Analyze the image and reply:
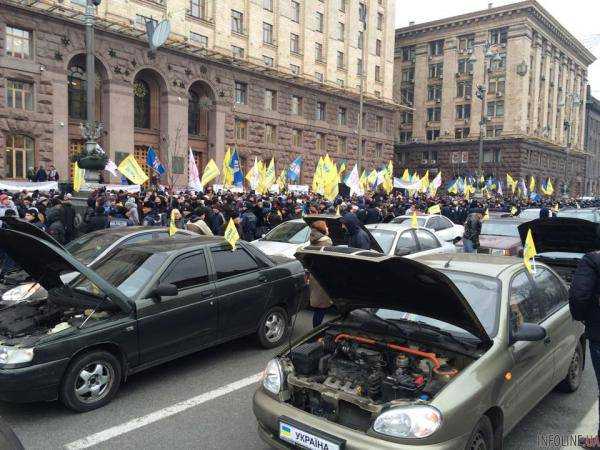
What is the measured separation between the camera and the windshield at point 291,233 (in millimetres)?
10547

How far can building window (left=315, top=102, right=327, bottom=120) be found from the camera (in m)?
44.1

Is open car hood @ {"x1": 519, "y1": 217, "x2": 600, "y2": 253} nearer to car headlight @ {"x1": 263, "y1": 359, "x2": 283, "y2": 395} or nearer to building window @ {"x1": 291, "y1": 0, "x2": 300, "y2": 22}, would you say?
car headlight @ {"x1": 263, "y1": 359, "x2": 283, "y2": 395}

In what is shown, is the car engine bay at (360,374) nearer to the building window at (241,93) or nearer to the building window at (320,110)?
the building window at (241,93)

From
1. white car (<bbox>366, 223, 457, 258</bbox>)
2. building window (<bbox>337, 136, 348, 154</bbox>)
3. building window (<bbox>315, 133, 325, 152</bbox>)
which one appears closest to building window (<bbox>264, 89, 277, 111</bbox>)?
building window (<bbox>315, 133, 325, 152</bbox>)

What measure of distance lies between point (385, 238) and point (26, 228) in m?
6.45

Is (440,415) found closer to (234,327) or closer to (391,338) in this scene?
(391,338)

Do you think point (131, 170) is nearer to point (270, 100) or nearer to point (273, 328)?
point (273, 328)

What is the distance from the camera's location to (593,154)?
9175 centimetres

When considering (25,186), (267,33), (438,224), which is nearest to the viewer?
(438,224)

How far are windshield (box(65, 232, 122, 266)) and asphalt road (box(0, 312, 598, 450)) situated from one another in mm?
2718

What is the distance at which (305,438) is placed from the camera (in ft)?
11.6

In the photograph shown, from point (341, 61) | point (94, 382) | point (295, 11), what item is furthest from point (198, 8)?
point (94, 382)

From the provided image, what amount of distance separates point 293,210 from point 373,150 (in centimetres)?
3465

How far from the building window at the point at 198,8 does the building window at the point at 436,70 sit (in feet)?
123
